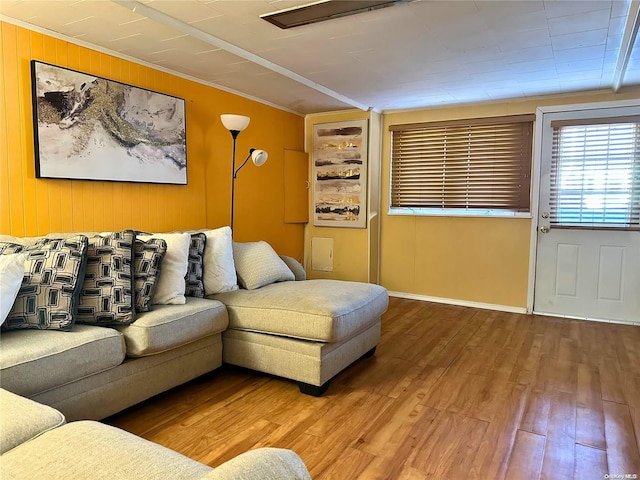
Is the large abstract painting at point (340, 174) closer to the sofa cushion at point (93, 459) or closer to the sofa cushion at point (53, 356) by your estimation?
the sofa cushion at point (53, 356)

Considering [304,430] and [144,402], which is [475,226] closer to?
[304,430]

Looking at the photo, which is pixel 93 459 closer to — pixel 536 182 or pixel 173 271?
pixel 173 271

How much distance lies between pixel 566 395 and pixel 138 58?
3.62m

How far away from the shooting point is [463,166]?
468 centimetres

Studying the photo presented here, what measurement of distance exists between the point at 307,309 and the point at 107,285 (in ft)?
3.51

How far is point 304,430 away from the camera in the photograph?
2.14 metres

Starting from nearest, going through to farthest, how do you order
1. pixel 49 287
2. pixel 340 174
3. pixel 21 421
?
pixel 21 421
pixel 49 287
pixel 340 174

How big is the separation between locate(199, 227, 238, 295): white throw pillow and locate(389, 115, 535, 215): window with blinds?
105 inches

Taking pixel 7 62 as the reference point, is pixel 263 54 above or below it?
above

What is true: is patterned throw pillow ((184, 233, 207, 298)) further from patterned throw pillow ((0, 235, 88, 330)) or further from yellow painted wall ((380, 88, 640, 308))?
yellow painted wall ((380, 88, 640, 308))

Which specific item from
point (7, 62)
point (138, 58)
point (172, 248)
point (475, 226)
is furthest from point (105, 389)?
point (475, 226)

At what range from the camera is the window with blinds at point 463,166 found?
4.39 meters

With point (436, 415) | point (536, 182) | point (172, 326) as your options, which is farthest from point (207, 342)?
point (536, 182)

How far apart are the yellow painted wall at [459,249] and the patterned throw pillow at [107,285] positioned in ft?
11.1
